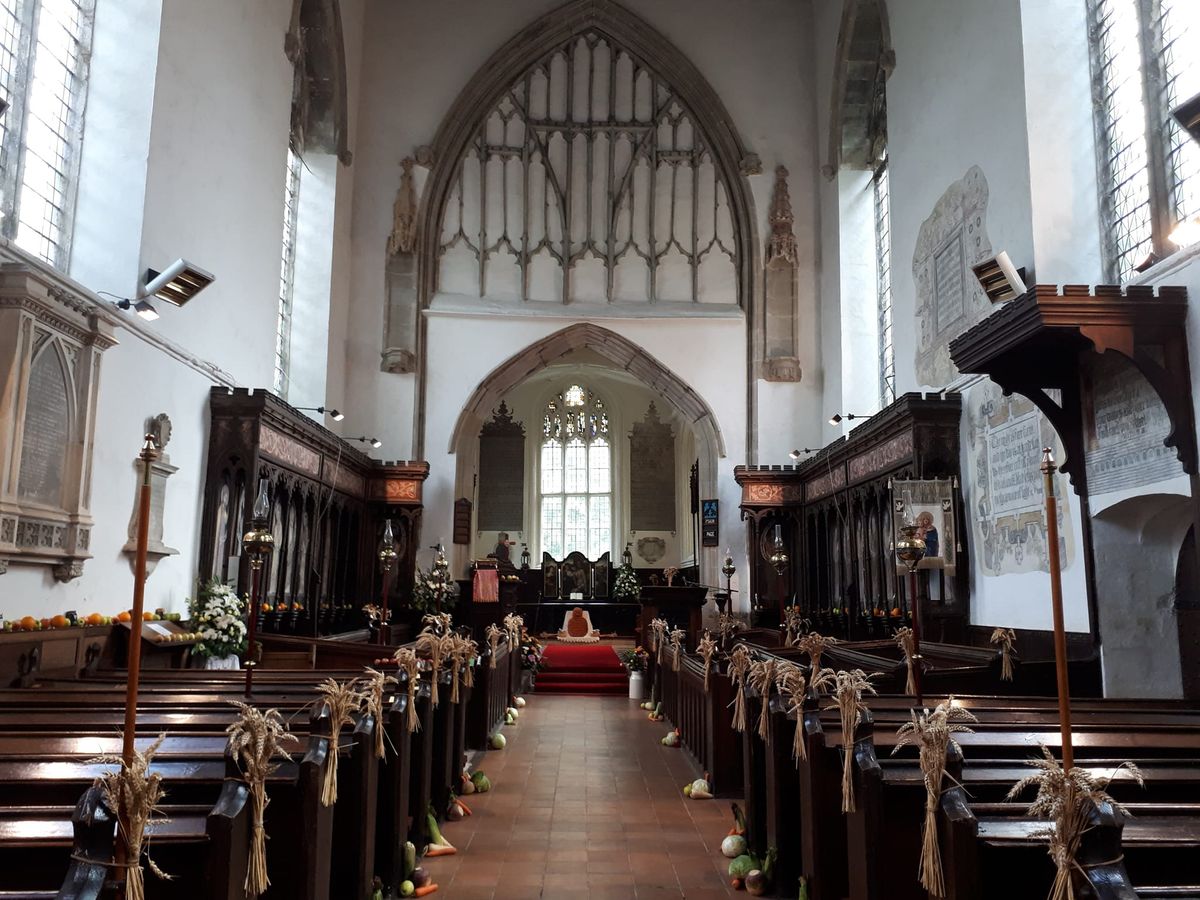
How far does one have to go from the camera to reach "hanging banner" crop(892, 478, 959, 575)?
9273mm

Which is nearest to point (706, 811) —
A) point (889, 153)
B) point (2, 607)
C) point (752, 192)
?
point (2, 607)

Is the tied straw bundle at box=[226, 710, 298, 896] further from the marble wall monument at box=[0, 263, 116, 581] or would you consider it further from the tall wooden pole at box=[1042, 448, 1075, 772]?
the marble wall monument at box=[0, 263, 116, 581]

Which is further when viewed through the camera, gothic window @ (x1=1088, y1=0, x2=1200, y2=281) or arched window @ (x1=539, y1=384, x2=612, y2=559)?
arched window @ (x1=539, y1=384, x2=612, y2=559)

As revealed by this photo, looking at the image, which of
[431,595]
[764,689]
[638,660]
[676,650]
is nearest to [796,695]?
[764,689]

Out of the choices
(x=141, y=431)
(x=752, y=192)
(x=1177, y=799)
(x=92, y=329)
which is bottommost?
(x=1177, y=799)

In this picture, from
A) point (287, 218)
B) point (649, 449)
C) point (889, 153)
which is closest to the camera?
point (889, 153)

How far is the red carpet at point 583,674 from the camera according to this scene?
41.4 feet

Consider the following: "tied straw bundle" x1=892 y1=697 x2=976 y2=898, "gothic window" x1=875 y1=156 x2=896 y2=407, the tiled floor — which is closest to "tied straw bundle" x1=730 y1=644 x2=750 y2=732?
the tiled floor

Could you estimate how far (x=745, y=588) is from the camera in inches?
602

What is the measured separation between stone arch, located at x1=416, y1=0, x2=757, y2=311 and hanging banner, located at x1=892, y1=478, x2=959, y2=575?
7093 mm

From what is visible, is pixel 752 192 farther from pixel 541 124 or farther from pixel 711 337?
pixel 541 124

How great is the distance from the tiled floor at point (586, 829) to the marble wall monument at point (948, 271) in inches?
200

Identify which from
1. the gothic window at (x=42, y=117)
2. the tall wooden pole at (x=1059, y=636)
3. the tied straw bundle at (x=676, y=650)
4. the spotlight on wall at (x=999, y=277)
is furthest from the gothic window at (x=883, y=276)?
the tall wooden pole at (x=1059, y=636)

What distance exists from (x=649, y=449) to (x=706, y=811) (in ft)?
64.2
